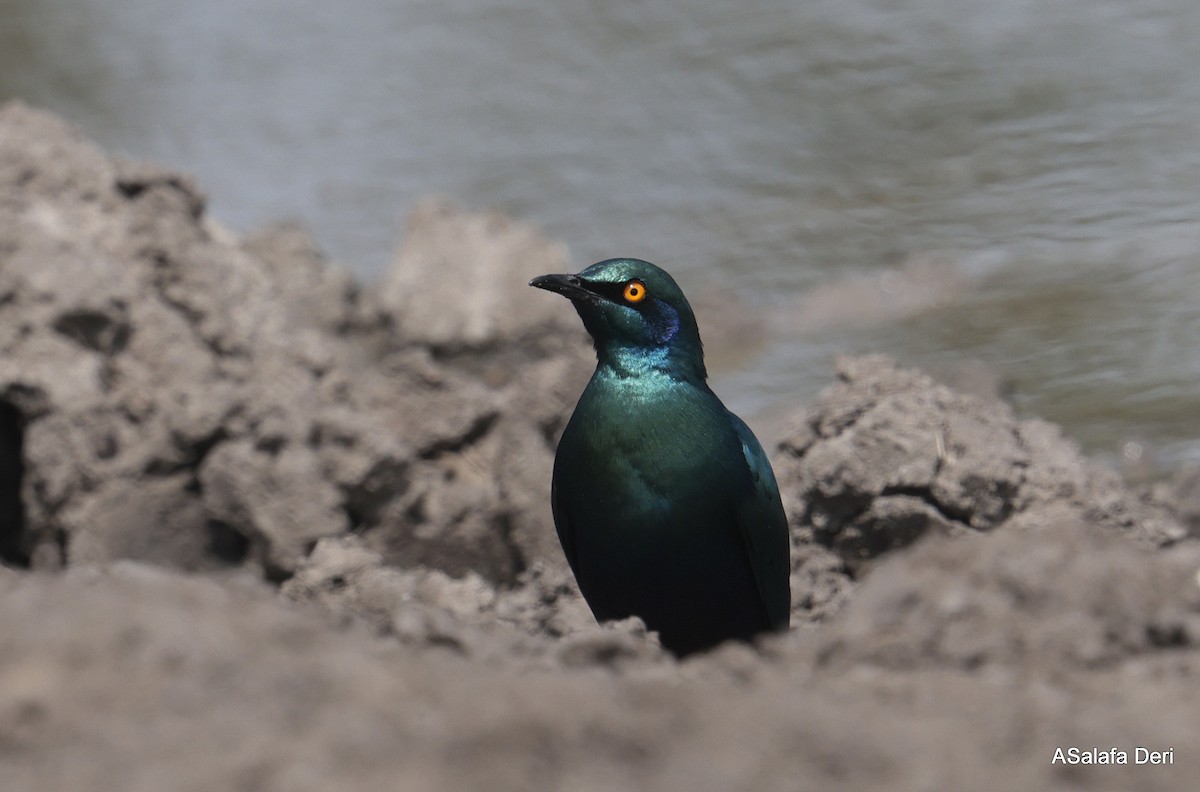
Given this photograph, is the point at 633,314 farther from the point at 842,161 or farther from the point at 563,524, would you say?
the point at 842,161

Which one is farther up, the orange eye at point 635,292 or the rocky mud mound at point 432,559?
the orange eye at point 635,292

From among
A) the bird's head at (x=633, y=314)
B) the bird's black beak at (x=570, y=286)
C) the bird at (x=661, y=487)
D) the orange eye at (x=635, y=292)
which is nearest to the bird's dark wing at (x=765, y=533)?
the bird at (x=661, y=487)

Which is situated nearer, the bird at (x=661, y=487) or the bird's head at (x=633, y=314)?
the bird at (x=661, y=487)

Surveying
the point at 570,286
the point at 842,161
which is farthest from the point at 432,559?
the point at 842,161

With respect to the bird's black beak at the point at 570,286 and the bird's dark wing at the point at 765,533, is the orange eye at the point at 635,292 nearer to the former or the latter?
the bird's black beak at the point at 570,286

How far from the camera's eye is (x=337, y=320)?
309 inches

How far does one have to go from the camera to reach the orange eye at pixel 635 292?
15.9 ft

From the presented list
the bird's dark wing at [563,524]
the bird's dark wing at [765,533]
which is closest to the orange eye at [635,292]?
the bird's dark wing at [765,533]

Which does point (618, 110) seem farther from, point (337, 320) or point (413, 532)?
point (413, 532)

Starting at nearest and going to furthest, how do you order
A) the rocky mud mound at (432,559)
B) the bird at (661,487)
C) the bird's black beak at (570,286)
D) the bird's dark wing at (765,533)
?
the rocky mud mound at (432,559), the bird at (661,487), the bird's dark wing at (765,533), the bird's black beak at (570,286)

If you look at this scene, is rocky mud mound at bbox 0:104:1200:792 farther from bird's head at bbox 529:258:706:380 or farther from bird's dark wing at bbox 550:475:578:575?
bird's head at bbox 529:258:706:380

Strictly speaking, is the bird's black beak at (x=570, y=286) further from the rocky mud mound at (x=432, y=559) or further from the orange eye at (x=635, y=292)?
the rocky mud mound at (x=432, y=559)

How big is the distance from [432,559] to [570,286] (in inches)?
64.0

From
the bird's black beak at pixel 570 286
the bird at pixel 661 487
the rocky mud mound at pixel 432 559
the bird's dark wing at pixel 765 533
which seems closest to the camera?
the rocky mud mound at pixel 432 559
